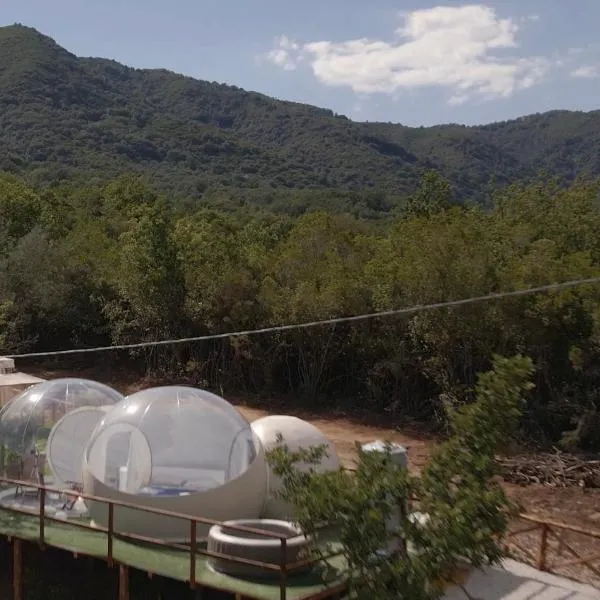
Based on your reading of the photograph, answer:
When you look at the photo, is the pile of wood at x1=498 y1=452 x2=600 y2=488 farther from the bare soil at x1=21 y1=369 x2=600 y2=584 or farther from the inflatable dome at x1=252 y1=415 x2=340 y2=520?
the inflatable dome at x1=252 y1=415 x2=340 y2=520

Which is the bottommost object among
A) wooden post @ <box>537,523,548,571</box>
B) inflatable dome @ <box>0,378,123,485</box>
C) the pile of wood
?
the pile of wood

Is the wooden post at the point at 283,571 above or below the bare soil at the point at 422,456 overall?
above

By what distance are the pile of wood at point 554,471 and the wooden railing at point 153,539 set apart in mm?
9415

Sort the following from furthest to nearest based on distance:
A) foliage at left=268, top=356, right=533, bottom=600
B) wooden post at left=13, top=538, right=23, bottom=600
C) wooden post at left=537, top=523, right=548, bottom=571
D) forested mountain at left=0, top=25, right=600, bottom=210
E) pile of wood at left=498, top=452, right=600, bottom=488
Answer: forested mountain at left=0, top=25, right=600, bottom=210, pile of wood at left=498, top=452, right=600, bottom=488, wooden post at left=13, top=538, right=23, bottom=600, wooden post at left=537, top=523, right=548, bottom=571, foliage at left=268, top=356, right=533, bottom=600

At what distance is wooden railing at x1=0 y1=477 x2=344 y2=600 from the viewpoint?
9.26m

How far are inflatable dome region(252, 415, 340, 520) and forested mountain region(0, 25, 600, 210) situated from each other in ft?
288

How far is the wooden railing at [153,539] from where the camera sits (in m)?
9.26

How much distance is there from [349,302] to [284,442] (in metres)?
12.9

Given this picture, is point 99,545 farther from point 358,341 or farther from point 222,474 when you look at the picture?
point 358,341

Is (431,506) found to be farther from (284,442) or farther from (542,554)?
(542,554)

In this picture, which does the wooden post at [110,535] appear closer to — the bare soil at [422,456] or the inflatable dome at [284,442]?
the inflatable dome at [284,442]

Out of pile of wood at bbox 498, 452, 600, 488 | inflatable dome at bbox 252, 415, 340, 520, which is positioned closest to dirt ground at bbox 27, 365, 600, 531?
pile of wood at bbox 498, 452, 600, 488

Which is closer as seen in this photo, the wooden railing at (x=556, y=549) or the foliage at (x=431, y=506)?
the foliage at (x=431, y=506)

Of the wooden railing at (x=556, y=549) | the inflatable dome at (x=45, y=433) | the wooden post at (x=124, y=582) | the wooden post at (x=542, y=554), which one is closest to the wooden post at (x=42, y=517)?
the inflatable dome at (x=45, y=433)
